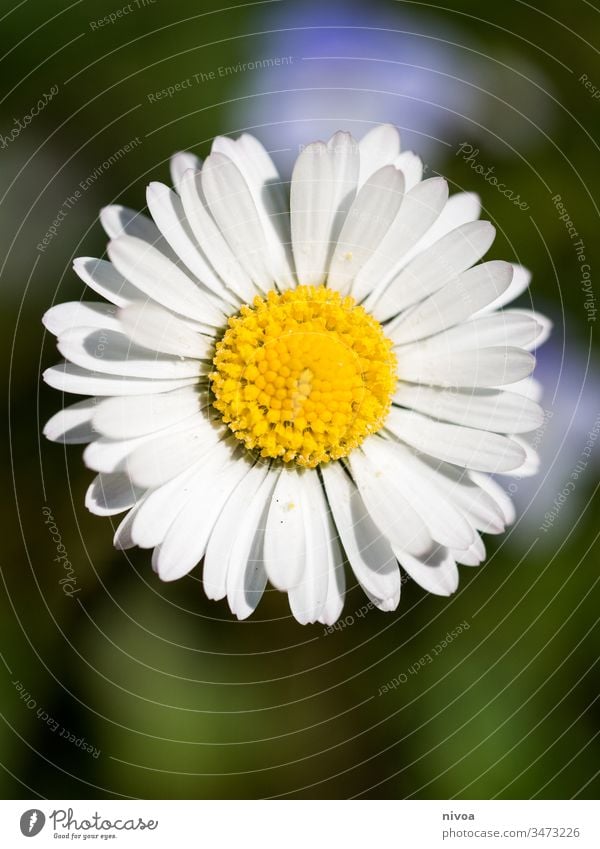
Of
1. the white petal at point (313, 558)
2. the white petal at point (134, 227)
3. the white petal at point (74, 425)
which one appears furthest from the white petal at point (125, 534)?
the white petal at point (134, 227)

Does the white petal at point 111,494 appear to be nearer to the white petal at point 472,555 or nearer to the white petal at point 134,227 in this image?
the white petal at point 134,227

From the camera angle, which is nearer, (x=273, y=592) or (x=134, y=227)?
(x=134, y=227)

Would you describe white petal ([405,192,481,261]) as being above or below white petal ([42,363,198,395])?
above

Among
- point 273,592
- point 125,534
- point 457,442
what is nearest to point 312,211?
point 457,442

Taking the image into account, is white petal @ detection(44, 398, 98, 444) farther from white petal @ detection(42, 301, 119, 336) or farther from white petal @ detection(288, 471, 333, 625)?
white petal @ detection(288, 471, 333, 625)

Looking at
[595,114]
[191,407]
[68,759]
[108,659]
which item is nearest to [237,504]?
[191,407]

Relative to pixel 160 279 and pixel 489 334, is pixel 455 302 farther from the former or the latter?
pixel 160 279
